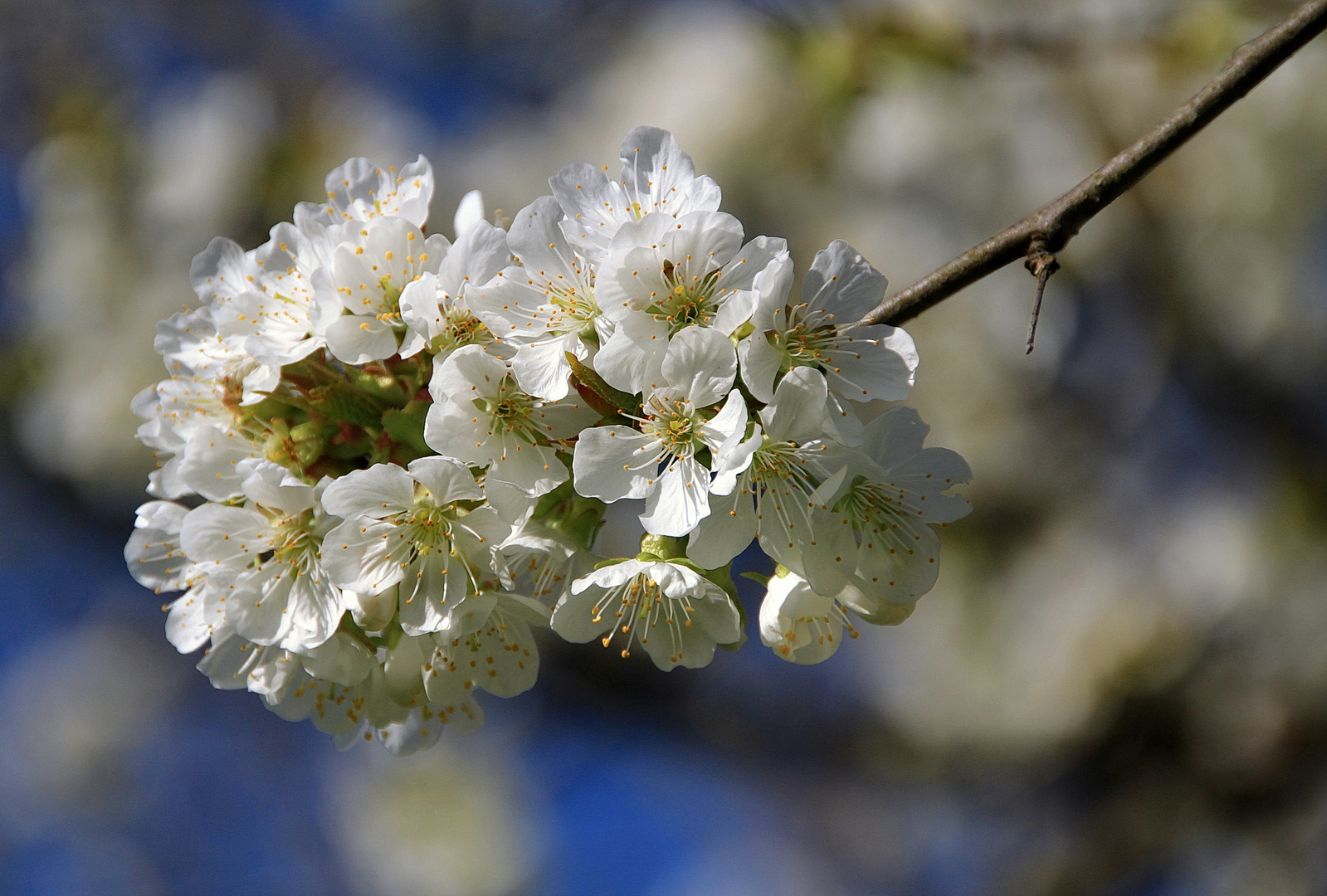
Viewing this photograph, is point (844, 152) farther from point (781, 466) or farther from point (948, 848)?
point (948, 848)

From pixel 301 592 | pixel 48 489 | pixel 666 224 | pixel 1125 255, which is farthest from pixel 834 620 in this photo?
pixel 48 489

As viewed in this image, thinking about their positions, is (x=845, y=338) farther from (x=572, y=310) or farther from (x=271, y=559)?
(x=271, y=559)

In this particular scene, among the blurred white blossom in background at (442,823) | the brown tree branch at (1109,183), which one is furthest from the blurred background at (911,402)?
the brown tree branch at (1109,183)

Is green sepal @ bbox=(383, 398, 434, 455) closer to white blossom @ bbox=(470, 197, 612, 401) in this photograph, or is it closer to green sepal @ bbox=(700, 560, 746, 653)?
white blossom @ bbox=(470, 197, 612, 401)

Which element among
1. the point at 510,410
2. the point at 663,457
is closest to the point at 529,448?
the point at 510,410

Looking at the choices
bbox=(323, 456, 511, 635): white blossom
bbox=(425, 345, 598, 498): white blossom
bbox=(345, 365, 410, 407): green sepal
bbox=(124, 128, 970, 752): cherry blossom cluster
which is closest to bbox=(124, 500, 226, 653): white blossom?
bbox=(124, 128, 970, 752): cherry blossom cluster

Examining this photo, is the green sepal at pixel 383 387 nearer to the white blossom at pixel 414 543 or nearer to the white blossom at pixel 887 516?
the white blossom at pixel 414 543
